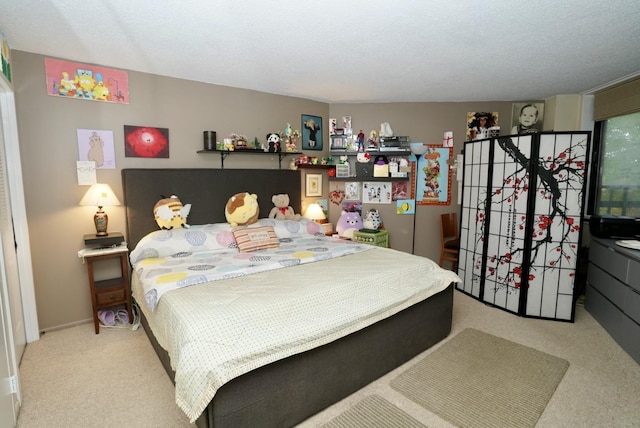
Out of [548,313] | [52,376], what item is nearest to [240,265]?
[52,376]

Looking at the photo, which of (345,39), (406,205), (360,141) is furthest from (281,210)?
(345,39)

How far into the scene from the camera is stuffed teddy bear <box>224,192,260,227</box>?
344cm

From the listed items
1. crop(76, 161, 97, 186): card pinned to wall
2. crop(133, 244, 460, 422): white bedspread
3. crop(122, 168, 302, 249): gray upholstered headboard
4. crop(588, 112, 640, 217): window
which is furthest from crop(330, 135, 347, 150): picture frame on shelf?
crop(588, 112, 640, 217): window

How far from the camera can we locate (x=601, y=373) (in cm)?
235

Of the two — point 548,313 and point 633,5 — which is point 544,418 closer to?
point 548,313

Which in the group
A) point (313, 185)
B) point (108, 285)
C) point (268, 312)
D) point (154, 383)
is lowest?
point (154, 383)

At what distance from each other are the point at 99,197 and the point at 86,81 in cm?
105

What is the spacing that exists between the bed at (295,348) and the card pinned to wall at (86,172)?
0.25m

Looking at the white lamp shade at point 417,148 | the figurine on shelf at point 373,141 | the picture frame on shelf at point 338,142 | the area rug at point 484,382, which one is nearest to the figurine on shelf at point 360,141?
the figurine on shelf at point 373,141

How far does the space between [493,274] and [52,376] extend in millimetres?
3960

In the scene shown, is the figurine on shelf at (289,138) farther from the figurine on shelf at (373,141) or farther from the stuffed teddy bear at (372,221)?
the stuffed teddy bear at (372,221)

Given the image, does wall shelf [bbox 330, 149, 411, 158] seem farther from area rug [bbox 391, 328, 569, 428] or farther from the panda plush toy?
area rug [bbox 391, 328, 569, 428]

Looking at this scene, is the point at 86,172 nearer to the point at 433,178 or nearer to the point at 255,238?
the point at 255,238

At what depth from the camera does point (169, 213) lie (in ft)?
10.2
